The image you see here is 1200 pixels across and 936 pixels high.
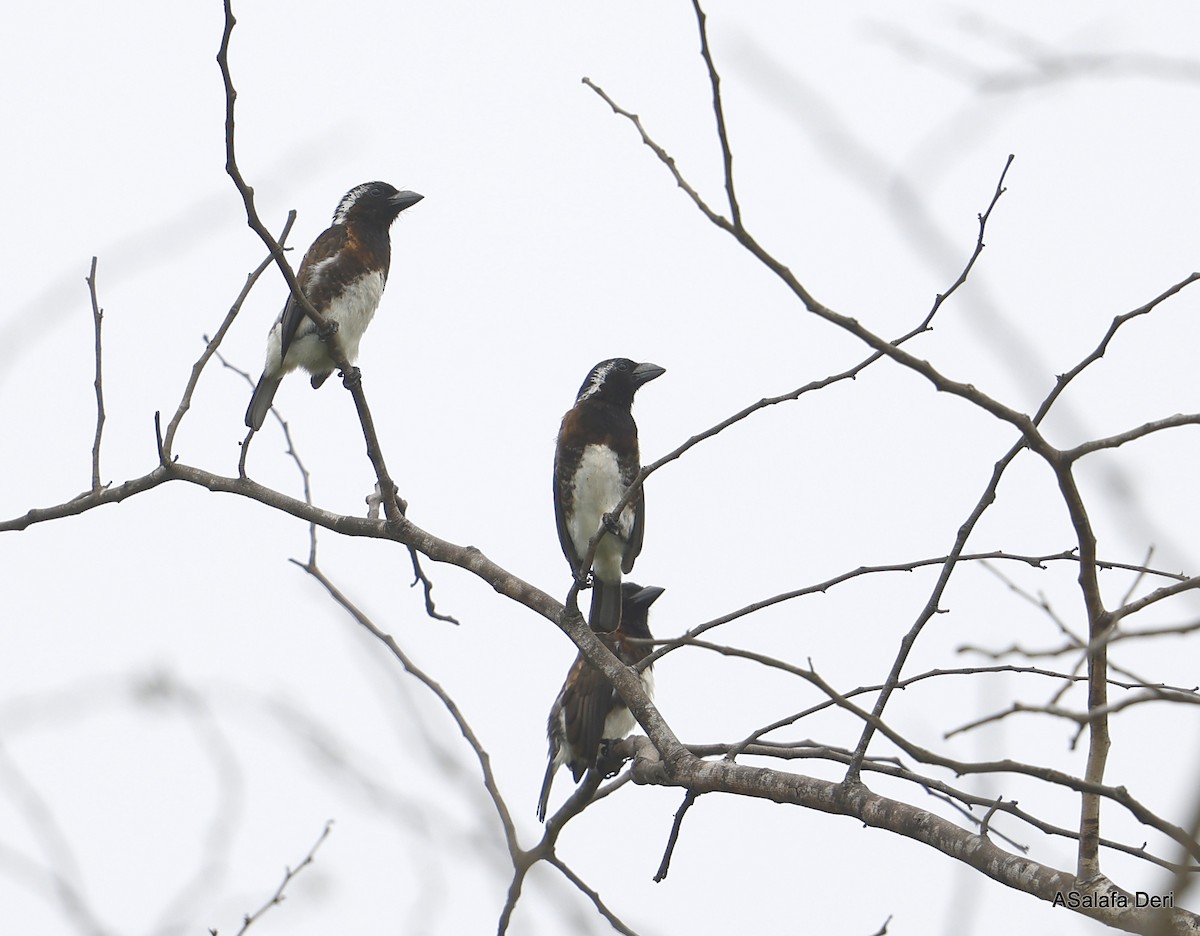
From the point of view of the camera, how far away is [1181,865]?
131cm

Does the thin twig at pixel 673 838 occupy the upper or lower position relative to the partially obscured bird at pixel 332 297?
lower

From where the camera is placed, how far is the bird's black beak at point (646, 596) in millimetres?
7750

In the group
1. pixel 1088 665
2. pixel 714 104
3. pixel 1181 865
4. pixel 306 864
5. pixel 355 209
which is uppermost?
pixel 355 209

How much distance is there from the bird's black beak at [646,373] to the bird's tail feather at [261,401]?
201cm

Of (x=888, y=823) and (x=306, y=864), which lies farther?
(x=306, y=864)

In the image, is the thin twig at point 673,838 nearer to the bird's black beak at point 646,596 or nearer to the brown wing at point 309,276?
the brown wing at point 309,276

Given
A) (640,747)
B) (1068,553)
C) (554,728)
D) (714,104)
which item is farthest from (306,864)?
(554,728)

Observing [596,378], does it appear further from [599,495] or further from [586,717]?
[586,717]

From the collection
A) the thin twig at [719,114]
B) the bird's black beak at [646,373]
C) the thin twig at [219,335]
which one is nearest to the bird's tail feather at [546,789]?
the bird's black beak at [646,373]

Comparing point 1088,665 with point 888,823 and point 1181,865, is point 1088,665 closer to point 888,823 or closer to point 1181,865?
point 888,823

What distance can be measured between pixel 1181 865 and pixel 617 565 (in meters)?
5.45

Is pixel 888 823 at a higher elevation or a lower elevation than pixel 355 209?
lower

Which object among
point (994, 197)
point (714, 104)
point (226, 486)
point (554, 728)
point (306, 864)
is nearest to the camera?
point (714, 104)

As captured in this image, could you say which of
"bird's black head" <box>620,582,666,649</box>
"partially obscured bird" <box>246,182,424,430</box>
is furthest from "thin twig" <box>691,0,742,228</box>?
"bird's black head" <box>620,582,666,649</box>
